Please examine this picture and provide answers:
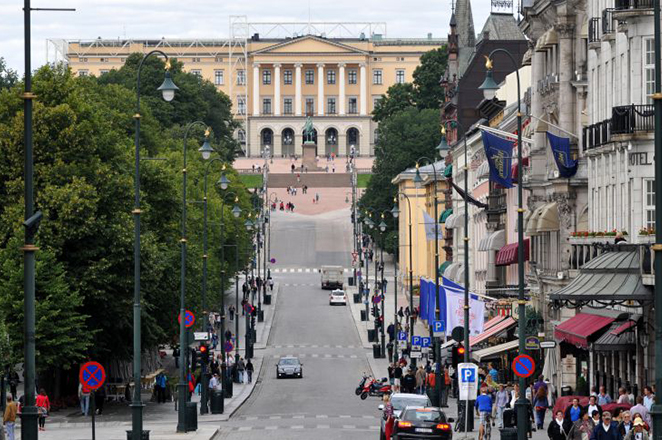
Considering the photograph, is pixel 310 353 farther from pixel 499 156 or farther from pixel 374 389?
pixel 499 156

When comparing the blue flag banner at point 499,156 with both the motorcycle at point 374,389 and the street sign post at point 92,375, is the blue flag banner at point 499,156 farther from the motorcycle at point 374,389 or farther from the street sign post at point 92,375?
the street sign post at point 92,375

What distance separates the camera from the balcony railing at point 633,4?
40969mm

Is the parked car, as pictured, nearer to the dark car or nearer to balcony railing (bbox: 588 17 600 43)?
the dark car

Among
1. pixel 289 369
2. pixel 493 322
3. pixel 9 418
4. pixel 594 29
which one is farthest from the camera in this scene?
pixel 289 369

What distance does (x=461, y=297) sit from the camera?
53.8m

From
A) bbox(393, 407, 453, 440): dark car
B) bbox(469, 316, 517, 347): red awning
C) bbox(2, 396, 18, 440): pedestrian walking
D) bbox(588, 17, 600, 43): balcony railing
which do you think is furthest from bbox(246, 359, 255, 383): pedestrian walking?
bbox(393, 407, 453, 440): dark car

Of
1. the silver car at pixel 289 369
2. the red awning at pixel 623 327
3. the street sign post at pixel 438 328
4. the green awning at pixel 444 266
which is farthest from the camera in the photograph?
the green awning at pixel 444 266

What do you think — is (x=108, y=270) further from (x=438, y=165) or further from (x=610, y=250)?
(x=438, y=165)

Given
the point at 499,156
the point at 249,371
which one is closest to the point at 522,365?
the point at 499,156

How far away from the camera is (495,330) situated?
61438 mm

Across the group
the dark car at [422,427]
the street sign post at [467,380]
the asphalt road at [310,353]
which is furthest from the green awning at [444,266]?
the dark car at [422,427]

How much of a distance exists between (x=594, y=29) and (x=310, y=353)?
43.9 metres

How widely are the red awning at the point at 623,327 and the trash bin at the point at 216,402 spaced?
16231mm

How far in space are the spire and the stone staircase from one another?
229 ft
